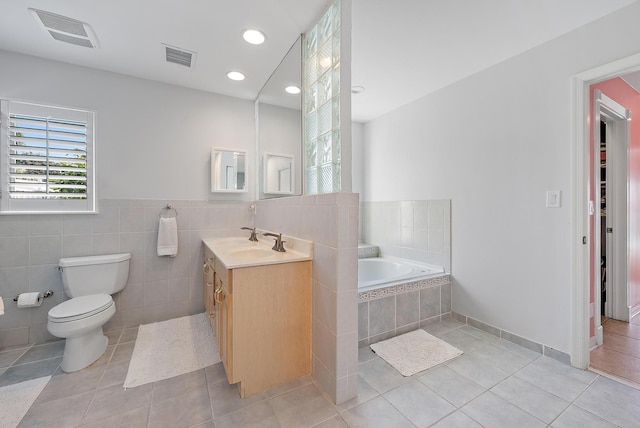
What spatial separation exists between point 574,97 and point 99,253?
376 cm

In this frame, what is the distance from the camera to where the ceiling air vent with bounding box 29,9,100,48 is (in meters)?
1.74

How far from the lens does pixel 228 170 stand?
2.84m

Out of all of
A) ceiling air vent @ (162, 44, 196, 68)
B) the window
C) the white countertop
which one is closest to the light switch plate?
the white countertop

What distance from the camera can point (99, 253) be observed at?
2.35 metres

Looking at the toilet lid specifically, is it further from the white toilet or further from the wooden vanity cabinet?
the wooden vanity cabinet

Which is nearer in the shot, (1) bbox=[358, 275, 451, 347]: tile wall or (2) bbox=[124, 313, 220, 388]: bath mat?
(2) bbox=[124, 313, 220, 388]: bath mat

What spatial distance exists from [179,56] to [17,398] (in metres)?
2.44

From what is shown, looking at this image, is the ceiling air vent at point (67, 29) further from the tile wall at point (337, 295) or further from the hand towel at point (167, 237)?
the tile wall at point (337, 295)

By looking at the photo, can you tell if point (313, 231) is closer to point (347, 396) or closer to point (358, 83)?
point (347, 396)

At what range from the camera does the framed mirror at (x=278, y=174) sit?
7.39ft

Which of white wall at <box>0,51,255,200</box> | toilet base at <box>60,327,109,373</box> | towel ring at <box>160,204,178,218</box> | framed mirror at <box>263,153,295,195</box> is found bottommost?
toilet base at <box>60,327,109,373</box>

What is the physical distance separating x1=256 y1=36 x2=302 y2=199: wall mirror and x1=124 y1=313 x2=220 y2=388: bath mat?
132cm

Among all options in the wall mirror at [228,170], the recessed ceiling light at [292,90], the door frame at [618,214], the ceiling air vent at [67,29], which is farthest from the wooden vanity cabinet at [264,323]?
the door frame at [618,214]

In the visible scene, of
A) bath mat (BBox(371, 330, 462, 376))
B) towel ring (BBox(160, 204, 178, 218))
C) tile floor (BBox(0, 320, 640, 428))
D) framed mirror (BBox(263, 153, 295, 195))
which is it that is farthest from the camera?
towel ring (BBox(160, 204, 178, 218))
